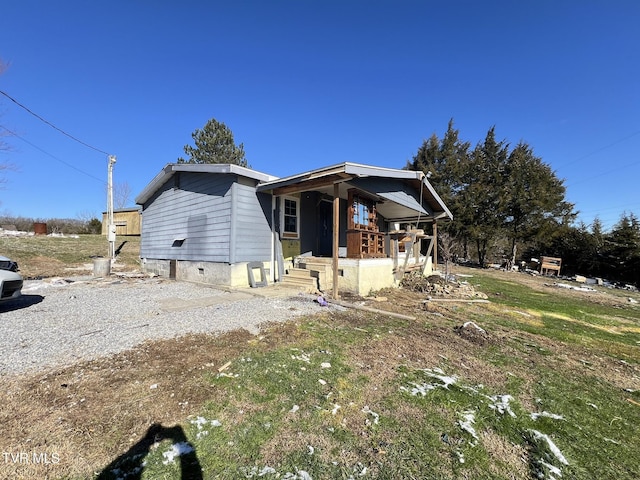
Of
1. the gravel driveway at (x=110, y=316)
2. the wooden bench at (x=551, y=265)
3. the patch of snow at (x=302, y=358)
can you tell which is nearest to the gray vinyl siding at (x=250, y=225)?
the gravel driveway at (x=110, y=316)

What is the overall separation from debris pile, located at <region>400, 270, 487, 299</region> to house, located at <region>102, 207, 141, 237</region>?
22.1 m

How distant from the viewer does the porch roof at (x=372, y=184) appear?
21.5ft

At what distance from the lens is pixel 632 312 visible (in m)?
7.46

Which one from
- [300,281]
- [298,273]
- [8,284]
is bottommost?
[300,281]

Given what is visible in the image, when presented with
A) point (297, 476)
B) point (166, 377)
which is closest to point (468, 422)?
point (297, 476)

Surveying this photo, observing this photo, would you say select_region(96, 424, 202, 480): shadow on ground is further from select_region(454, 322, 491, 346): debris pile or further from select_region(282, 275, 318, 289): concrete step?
select_region(282, 275, 318, 289): concrete step

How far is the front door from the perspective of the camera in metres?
10.6

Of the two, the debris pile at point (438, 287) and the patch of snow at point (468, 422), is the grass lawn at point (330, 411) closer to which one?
the patch of snow at point (468, 422)

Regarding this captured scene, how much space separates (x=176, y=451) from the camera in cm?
177

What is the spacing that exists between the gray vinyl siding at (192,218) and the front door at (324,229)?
392 centimetres

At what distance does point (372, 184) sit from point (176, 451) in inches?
302

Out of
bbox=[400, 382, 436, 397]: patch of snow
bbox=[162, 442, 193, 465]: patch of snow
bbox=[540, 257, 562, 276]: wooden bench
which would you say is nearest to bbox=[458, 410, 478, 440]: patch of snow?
bbox=[400, 382, 436, 397]: patch of snow

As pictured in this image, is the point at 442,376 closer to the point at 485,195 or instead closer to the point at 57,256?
the point at 57,256

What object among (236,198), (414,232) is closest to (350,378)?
(236,198)
